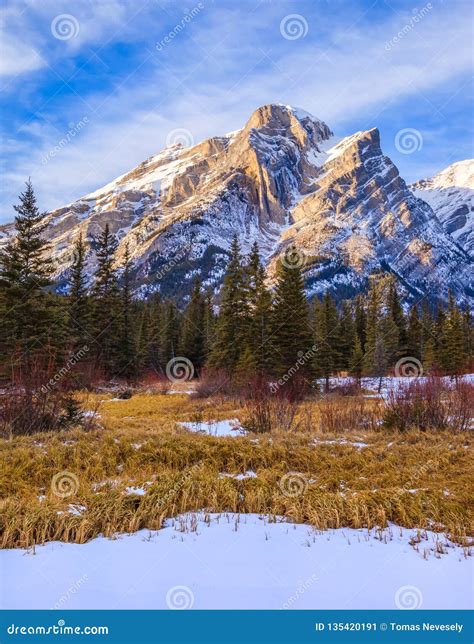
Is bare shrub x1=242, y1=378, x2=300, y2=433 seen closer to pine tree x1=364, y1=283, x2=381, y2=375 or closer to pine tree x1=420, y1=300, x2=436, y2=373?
pine tree x1=364, y1=283, x2=381, y2=375

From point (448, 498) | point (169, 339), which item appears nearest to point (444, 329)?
point (169, 339)

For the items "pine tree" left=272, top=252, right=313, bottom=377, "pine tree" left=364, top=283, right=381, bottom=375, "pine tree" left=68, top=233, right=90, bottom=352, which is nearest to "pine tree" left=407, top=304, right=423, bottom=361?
"pine tree" left=364, top=283, right=381, bottom=375

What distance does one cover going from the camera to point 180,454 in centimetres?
822

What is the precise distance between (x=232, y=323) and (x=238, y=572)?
26.8 m
